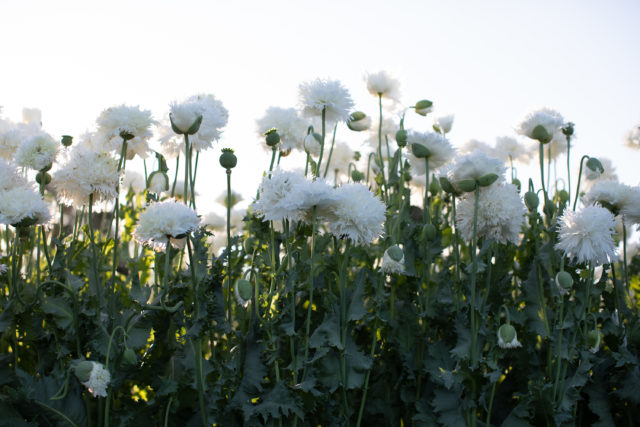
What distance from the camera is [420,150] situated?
2.24m

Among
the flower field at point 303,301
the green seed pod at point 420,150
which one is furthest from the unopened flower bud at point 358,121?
the green seed pod at point 420,150

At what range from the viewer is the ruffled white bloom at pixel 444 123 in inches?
122

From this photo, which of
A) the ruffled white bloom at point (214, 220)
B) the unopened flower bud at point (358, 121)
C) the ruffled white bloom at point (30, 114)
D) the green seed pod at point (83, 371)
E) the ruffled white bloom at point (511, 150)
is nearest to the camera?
the green seed pod at point (83, 371)

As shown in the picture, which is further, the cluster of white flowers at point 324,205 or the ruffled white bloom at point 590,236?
the ruffled white bloom at point 590,236

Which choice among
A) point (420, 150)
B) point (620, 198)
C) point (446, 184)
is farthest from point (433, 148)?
point (620, 198)

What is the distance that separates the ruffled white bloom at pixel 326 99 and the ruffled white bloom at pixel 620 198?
3.59ft

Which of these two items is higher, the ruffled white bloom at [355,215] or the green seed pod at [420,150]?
the green seed pod at [420,150]

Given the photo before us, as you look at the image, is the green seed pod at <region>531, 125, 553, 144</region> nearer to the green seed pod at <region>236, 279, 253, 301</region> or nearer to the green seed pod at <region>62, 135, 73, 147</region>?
the green seed pod at <region>236, 279, 253, 301</region>

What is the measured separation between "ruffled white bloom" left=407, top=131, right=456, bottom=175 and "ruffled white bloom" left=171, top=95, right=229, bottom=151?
78 centimetres

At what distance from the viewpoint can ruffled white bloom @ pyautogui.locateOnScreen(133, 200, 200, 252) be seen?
1712 millimetres

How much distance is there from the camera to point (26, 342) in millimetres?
2143

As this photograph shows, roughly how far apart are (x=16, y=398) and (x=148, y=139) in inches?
40.0

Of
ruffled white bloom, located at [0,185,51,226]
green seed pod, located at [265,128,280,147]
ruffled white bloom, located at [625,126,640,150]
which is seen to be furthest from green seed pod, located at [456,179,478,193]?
ruffled white bloom, located at [625,126,640,150]

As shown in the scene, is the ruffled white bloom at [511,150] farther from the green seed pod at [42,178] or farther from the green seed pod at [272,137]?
the green seed pod at [42,178]
